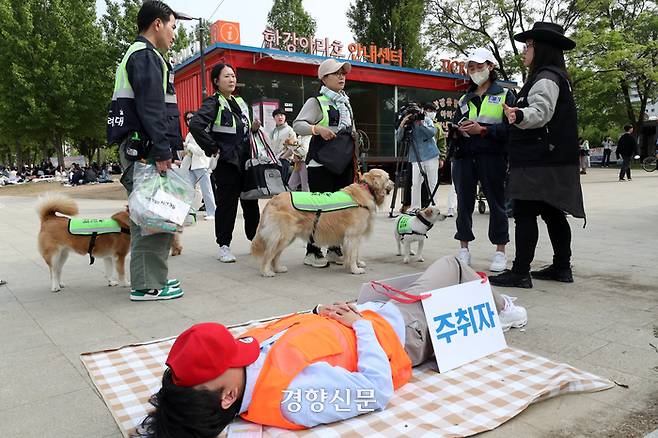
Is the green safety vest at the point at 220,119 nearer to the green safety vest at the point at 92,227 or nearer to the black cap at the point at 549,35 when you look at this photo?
the green safety vest at the point at 92,227

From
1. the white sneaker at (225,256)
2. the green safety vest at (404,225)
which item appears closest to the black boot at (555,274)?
the green safety vest at (404,225)

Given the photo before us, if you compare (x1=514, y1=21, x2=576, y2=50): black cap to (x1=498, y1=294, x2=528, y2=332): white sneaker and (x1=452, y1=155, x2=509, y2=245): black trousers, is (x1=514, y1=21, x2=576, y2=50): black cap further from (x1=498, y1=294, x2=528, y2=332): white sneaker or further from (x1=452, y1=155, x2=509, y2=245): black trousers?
(x1=498, y1=294, x2=528, y2=332): white sneaker

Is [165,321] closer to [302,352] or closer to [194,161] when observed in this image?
[302,352]

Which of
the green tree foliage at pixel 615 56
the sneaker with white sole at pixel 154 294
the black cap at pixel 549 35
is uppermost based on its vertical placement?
the green tree foliage at pixel 615 56

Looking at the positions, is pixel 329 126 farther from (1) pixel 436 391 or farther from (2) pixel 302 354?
(2) pixel 302 354

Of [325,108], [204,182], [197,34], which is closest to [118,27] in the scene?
[197,34]

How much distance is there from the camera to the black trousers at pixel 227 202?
5734mm

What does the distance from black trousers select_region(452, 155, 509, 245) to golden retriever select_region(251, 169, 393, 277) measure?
0.84m

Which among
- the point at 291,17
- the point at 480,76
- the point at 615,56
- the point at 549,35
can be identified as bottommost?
the point at 480,76

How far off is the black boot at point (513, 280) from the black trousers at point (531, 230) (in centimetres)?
4

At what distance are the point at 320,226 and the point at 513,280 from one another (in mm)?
1935

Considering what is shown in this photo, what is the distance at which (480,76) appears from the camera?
4.86m

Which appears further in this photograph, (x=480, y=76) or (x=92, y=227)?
(x=480, y=76)

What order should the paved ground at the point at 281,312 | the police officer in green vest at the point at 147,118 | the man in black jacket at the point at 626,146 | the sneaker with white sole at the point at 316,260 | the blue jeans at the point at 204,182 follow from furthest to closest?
the man in black jacket at the point at 626,146, the blue jeans at the point at 204,182, the sneaker with white sole at the point at 316,260, the police officer in green vest at the point at 147,118, the paved ground at the point at 281,312
